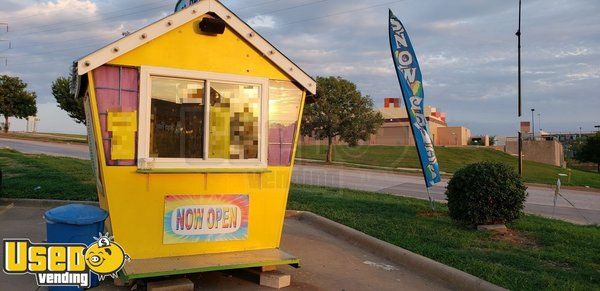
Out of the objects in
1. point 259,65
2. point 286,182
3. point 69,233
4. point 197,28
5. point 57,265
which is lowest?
point 57,265

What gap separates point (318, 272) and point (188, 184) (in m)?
2.15

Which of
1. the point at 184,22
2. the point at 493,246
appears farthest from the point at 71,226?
the point at 493,246

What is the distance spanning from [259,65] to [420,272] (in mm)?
3552

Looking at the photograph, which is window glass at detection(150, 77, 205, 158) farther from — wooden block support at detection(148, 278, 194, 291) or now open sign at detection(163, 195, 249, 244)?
wooden block support at detection(148, 278, 194, 291)

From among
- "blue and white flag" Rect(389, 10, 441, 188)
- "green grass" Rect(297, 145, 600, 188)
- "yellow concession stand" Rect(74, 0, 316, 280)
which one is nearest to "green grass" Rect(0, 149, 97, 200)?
"yellow concession stand" Rect(74, 0, 316, 280)

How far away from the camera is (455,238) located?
795 centimetres

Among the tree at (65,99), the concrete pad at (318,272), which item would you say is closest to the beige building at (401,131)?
the tree at (65,99)

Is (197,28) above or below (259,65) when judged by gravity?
above

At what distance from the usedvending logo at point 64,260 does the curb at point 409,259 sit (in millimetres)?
3863

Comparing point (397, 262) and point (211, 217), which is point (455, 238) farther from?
point (211, 217)

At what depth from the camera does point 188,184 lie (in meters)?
5.42

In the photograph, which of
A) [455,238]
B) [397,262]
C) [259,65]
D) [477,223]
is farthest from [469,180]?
[259,65]

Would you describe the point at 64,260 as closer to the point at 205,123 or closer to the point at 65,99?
the point at 205,123

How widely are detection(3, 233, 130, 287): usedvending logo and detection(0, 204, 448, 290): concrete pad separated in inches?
12.0
